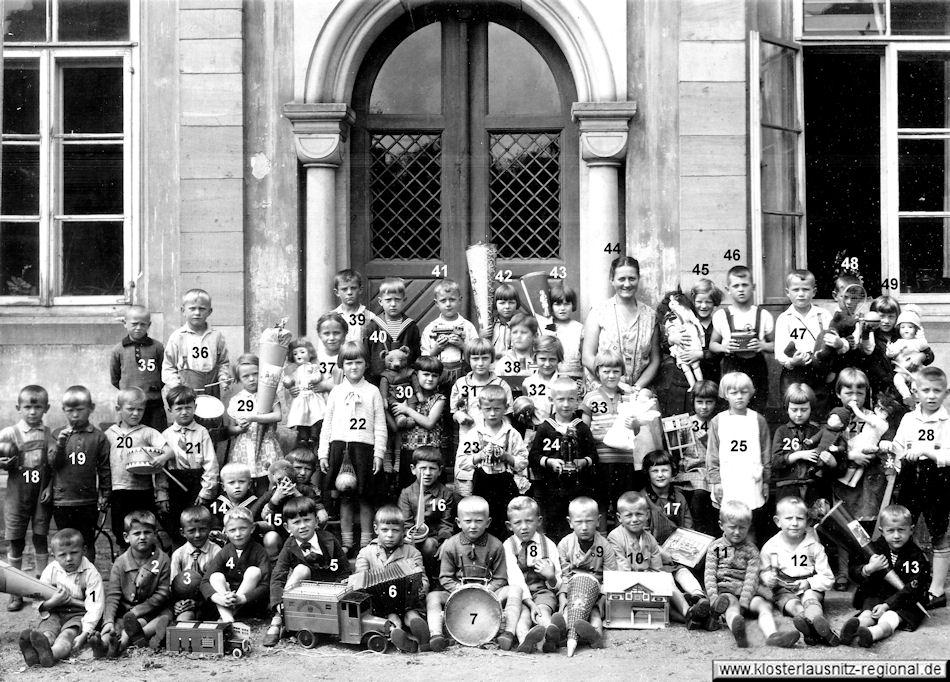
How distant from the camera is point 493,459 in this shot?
25.8ft

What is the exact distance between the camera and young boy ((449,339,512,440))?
8.05m

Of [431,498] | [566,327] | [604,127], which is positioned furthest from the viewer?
[604,127]

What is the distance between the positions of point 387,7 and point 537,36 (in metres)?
1.17

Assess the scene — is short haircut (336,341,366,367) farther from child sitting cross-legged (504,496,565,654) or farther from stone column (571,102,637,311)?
stone column (571,102,637,311)

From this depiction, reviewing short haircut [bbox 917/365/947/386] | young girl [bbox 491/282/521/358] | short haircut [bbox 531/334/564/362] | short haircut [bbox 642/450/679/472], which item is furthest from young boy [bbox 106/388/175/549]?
short haircut [bbox 917/365/947/386]

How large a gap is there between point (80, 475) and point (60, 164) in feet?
9.70

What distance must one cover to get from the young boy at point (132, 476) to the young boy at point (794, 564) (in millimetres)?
3650

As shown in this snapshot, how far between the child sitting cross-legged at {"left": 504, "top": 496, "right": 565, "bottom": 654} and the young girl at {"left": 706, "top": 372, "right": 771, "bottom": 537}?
1.12 meters

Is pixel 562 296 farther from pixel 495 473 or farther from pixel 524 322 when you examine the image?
pixel 495 473

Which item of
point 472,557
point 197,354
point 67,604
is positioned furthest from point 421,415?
point 67,604

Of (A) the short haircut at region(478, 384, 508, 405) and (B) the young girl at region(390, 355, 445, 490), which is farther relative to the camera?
(B) the young girl at region(390, 355, 445, 490)

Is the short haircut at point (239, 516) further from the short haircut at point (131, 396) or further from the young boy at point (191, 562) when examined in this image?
the short haircut at point (131, 396)

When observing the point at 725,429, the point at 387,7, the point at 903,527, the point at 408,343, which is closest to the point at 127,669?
the point at 408,343

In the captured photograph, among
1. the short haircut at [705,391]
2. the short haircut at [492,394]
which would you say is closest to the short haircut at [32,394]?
the short haircut at [492,394]
